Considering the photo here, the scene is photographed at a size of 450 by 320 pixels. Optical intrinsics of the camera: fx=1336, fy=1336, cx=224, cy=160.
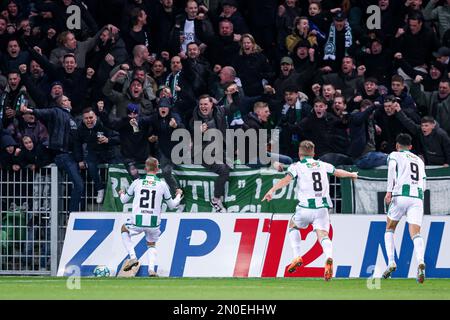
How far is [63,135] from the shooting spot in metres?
24.3

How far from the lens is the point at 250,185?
923 inches

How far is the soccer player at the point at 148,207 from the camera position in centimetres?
2256

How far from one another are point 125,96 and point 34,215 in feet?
9.78

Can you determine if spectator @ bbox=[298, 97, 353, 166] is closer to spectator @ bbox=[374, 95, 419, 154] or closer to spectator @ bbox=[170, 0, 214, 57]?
spectator @ bbox=[374, 95, 419, 154]

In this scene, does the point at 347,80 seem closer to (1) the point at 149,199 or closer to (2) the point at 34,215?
(1) the point at 149,199

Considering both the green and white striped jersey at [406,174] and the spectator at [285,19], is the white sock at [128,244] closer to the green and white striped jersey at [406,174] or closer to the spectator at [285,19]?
the green and white striped jersey at [406,174]

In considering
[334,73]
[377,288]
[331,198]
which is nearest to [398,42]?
[334,73]

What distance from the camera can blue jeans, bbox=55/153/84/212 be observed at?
23.7 m

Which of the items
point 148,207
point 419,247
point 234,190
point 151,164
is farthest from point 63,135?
point 419,247

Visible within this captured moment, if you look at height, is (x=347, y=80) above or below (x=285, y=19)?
below

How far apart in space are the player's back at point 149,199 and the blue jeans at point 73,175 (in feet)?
4.42

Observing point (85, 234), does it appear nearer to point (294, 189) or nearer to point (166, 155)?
point (166, 155)

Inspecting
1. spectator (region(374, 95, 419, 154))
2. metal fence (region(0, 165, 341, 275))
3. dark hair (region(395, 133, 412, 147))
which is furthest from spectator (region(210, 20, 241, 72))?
dark hair (region(395, 133, 412, 147))

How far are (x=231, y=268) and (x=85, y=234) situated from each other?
2.64 metres
